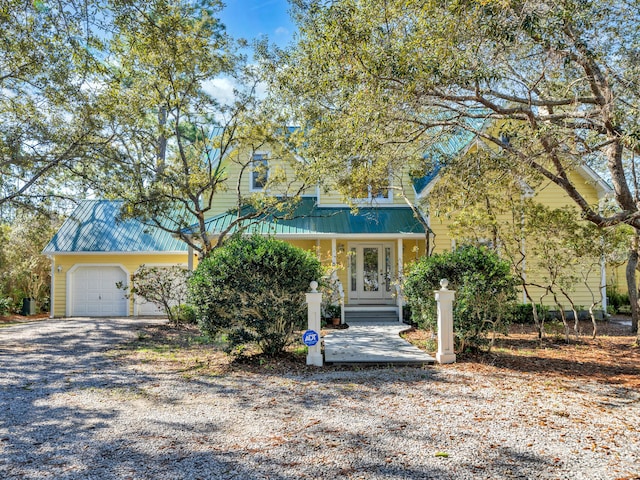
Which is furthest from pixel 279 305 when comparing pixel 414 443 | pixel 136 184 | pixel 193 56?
pixel 193 56

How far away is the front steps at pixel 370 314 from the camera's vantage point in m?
14.7

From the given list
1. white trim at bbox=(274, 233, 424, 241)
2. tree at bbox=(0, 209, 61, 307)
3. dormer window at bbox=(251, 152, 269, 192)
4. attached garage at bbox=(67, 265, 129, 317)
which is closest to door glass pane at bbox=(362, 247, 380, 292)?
white trim at bbox=(274, 233, 424, 241)

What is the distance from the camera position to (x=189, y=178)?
43.1ft

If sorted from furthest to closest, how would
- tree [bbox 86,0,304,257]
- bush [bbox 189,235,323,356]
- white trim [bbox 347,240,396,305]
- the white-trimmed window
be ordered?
white trim [bbox 347,240,396,305] < tree [bbox 86,0,304,257] < the white-trimmed window < bush [bbox 189,235,323,356]

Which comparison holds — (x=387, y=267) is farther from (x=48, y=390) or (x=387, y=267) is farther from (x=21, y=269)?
(x=21, y=269)

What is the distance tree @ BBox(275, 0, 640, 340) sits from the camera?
21.9ft

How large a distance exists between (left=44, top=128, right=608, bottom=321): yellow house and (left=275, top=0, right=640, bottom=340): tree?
17.0 feet

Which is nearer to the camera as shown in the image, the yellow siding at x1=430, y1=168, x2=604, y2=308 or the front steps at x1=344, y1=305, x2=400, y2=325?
the front steps at x1=344, y1=305, x2=400, y2=325

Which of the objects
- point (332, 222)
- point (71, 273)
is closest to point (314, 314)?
point (332, 222)

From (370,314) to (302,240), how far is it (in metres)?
3.51

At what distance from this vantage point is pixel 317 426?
477 cm

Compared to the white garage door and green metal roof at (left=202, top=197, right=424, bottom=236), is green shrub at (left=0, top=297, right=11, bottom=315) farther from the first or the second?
green metal roof at (left=202, top=197, right=424, bottom=236)

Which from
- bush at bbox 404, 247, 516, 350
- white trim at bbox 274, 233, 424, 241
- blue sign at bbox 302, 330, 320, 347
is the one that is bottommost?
blue sign at bbox 302, 330, 320, 347

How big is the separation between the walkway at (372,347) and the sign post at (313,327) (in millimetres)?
326
